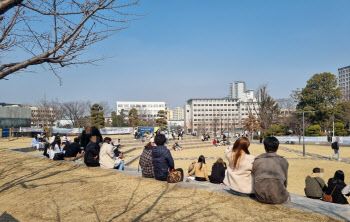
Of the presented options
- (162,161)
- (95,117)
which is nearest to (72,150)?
(162,161)

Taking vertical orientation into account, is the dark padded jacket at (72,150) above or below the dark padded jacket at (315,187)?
above

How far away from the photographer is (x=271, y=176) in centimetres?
427

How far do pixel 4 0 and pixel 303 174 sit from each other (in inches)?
565

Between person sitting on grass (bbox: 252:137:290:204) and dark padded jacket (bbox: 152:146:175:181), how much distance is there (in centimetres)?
258

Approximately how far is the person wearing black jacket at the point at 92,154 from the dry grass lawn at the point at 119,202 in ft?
4.51

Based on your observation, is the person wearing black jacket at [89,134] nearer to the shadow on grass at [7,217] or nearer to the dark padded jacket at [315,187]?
the shadow on grass at [7,217]

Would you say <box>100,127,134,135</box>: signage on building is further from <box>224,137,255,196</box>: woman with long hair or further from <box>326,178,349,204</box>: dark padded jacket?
<box>224,137,255,196</box>: woman with long hair

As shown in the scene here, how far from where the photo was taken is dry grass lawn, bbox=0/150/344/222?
165 inches

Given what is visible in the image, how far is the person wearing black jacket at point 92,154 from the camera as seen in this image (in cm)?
912

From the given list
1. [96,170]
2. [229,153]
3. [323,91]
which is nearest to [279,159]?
[229,153]

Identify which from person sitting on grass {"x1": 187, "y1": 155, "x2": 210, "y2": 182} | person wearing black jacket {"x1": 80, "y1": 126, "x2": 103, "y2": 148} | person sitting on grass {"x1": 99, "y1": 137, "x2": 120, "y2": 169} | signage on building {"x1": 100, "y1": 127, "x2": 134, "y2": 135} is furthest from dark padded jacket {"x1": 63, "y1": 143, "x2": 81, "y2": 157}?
signage on building {"x1": 100, "y1": 127, "x2": 134, "y2": 135}

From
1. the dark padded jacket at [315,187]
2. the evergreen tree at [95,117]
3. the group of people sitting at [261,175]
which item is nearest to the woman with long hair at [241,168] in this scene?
the group of people sitting at [261,175]

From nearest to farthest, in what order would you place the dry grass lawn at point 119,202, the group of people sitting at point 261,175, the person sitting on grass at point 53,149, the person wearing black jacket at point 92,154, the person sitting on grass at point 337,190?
the dry grass lawn at point 119,202
the group of people sitting at point 261,175
the person sitting on grass at point 337,190
the person wearing black jacket at point 92,154
the person sitting on grass at point 53,149

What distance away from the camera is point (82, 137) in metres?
11.7
